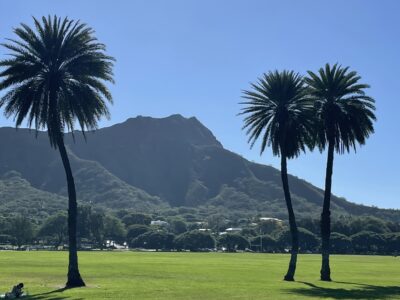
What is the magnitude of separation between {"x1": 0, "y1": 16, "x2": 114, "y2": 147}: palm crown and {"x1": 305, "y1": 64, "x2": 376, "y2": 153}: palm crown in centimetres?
2234

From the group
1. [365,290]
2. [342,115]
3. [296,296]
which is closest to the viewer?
[296,296]

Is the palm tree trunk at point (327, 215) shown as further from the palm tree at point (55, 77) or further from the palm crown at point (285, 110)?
the palm tree at point (55, 77)

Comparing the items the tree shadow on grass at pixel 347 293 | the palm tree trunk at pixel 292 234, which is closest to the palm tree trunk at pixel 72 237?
the tree shadow on grass at pixel 347 293

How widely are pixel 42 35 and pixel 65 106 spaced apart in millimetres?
5944

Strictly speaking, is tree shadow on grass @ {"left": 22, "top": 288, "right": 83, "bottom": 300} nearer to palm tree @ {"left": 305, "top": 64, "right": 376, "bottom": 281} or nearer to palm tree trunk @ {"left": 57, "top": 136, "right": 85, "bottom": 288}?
palm tree trunk @ {"left": 57, "top": 136, "right": 85, "bottom": 288}

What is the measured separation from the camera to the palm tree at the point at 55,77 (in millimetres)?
45375

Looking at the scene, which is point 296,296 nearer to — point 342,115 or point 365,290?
point 365,290

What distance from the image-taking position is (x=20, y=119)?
4612 cm

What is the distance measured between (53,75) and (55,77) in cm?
22

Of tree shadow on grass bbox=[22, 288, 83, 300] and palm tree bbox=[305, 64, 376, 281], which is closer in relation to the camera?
tree shadow on grass bbox=[22, 288, 83, 300]

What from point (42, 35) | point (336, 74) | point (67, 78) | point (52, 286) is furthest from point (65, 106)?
point (336, 74)

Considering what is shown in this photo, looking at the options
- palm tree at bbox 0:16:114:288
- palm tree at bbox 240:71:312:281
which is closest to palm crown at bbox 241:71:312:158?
palm tree at bbox 240:71:312:281

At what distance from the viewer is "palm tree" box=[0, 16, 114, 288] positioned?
45.4m

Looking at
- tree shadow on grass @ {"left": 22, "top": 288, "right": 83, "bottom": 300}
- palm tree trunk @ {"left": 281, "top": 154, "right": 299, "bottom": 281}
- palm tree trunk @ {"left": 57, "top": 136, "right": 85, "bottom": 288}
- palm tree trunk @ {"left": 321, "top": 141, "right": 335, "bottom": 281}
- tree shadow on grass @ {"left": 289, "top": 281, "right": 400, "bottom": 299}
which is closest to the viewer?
tree shadow on grass @ {"left": 22, "top": 288, "right": 83, "bottom": 300}
